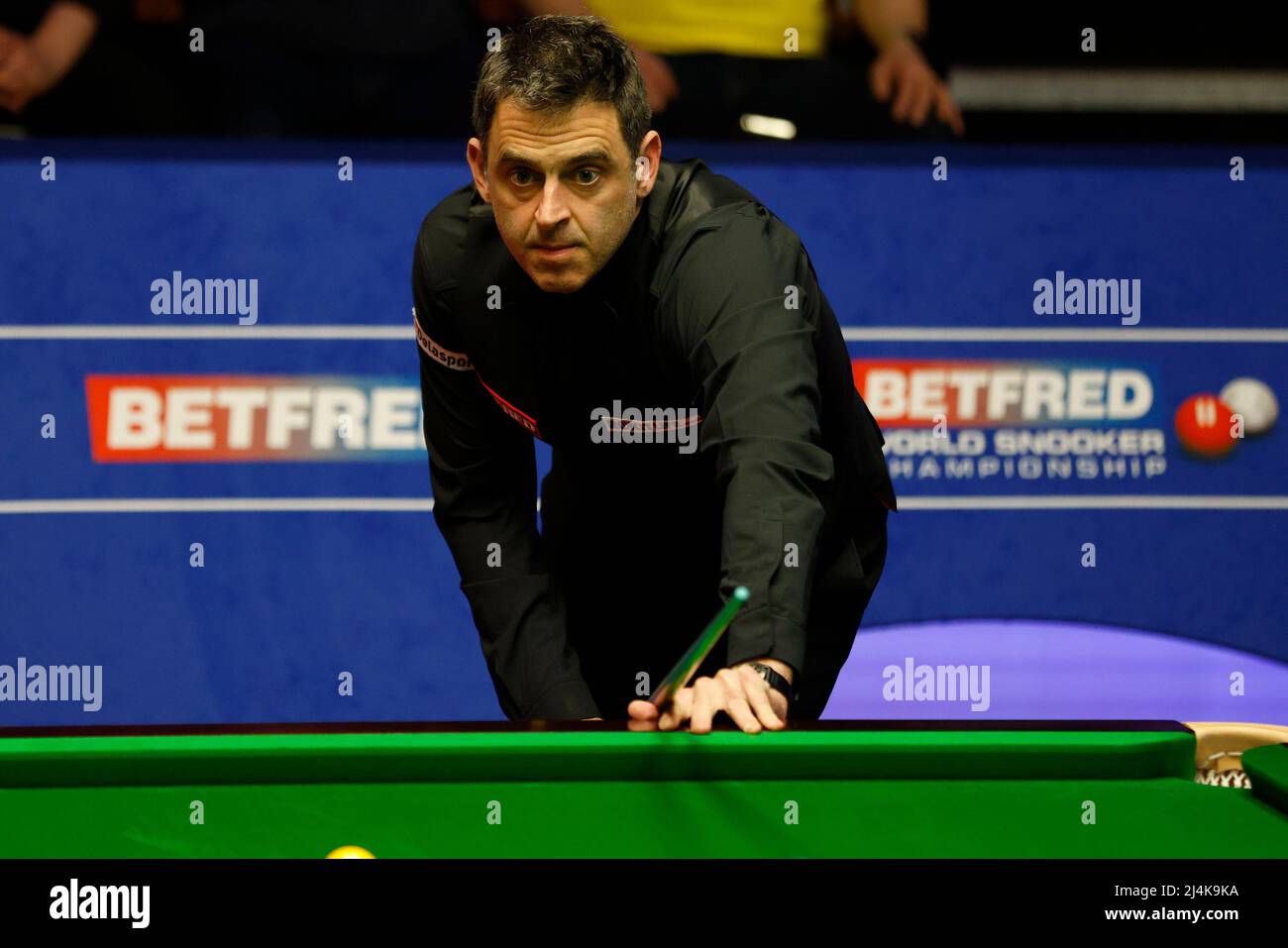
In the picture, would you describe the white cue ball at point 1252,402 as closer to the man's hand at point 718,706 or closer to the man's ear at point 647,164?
the man's ear at point 647,164

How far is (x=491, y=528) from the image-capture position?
241 cm

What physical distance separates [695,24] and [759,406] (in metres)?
2.34

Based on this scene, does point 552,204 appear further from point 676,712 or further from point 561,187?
point 676,712

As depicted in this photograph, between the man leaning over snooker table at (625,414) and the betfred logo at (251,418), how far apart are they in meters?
1.24

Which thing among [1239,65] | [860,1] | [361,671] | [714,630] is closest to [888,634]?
[361,671]

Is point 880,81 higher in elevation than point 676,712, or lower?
higher

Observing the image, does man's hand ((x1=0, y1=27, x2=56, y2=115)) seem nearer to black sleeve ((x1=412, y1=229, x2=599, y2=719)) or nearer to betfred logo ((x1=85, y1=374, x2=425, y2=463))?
betfred logo ((x1=85, y1=374, x2=425, y2=463))

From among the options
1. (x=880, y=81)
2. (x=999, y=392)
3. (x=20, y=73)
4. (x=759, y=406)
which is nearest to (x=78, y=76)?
(x=20, y=73)

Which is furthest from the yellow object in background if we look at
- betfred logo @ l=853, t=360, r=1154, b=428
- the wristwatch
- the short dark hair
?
the wristwatch

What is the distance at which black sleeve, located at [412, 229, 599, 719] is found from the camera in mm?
2354

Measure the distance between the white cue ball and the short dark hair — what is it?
2.28m

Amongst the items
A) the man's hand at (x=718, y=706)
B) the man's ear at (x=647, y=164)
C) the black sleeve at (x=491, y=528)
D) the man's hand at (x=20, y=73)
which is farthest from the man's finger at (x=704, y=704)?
the man's hand at (x=20, y=73)

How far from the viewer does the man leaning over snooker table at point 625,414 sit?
1951mm
